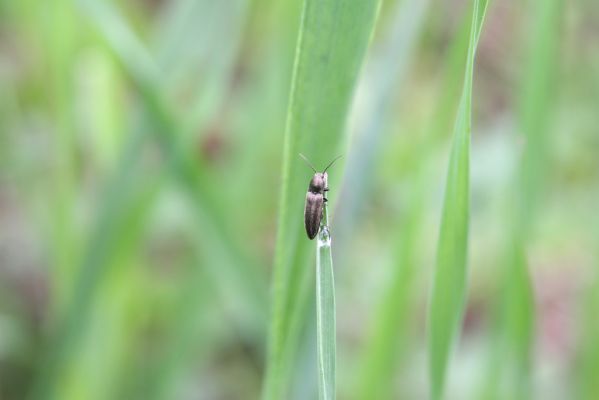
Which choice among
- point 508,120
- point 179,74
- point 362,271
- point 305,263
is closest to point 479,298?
point 362,271

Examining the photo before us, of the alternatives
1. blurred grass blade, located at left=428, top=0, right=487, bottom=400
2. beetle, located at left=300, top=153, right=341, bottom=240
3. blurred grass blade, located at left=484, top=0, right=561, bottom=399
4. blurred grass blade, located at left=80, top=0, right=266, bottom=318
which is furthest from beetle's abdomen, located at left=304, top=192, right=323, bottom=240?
blurred grass blade, located at left=80, top=0, right=266, bottom=318

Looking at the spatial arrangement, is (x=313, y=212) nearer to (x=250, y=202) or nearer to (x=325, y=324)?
(x=325, y=324)

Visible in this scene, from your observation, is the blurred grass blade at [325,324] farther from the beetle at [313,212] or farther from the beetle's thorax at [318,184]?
the beetle's thorax at [318,184]

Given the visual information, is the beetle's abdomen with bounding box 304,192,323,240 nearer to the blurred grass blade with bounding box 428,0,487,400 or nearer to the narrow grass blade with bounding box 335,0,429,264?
the blurred grass blade with bounding box 428,0,487,400

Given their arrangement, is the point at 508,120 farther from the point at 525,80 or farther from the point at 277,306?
the point at 277,306

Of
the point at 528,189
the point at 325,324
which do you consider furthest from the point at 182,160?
the point at 325,324

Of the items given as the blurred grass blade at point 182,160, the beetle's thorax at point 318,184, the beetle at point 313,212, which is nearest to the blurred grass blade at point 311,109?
the beetle at point 313,212
